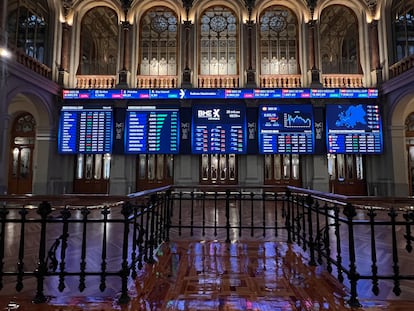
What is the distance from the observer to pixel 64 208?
8.64 ft

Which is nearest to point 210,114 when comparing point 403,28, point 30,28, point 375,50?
point 375,50

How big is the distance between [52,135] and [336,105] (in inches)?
513

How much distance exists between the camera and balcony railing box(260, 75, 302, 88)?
40.5 ft

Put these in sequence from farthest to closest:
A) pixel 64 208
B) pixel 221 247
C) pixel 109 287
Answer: pixel 221 247, pixel 109 287, pixel 64 208

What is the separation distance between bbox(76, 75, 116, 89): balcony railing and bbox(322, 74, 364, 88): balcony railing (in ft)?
33.3

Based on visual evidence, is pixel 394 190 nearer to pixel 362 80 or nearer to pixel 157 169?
pixel 362 80

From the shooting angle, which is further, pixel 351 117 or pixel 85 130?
pixel 85 130

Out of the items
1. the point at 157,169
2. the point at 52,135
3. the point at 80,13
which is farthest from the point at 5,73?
the point at 157,169

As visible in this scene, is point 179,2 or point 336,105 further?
point 179,2

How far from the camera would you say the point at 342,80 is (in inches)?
486

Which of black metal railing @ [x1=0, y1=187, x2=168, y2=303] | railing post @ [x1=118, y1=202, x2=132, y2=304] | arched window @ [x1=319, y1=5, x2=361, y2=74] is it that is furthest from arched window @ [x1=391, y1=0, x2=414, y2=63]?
railing post @ [x1=118, y1=202, x2=132, y2=304]

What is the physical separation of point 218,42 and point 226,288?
1261 cm

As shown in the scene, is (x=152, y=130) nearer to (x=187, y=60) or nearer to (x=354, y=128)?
(x=187, y=60)

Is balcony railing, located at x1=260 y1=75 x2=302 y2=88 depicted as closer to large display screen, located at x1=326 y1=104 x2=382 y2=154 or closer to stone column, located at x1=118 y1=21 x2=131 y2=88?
large display screen, located at x1=326 y1=104 x2=382 y2=154
